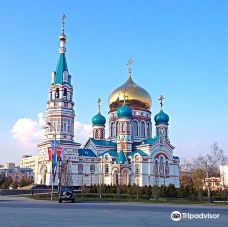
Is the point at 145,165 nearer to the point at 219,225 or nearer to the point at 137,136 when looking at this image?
the point at 137,136

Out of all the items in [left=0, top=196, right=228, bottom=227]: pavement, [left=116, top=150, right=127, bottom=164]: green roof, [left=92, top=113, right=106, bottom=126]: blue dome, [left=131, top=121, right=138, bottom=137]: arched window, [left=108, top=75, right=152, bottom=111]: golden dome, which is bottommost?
[left=0, top=196, right=228, bottom=227]: pavement

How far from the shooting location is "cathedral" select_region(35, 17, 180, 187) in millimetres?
63875

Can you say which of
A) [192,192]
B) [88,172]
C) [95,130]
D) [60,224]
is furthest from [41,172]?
[60,224]

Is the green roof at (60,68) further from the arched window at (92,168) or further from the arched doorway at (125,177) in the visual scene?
the arched doorway at (125,177)

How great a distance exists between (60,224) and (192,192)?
33127mm

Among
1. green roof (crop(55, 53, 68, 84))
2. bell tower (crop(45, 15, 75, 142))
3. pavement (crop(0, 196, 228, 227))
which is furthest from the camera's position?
green roof (crop(55, 53, 68, 84))

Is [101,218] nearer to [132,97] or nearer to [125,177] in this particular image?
[125,177]

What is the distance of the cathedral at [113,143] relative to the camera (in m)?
63.9

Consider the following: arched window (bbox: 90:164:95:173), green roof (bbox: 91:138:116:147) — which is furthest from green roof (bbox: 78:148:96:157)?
green roof (bbox: 91:138:116:147)

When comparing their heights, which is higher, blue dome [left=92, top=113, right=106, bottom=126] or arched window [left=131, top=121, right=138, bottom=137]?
blue dome [left=92, top=113, right=106, bottom=126]

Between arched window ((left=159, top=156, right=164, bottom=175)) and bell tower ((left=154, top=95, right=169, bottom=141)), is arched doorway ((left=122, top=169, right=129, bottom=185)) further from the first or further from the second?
bell tower ((left=154, top=95, right=169, bottom=141))

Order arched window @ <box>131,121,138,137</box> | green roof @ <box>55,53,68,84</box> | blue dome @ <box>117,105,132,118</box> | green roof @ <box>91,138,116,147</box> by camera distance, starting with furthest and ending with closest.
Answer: arched window @ <box>131,121,138,137</box> < green roof @ <box>91,138,116,147</box> < blue dome @ <box>117,105,132,118</box> < green roof @ <box>55,53,68,84</box>

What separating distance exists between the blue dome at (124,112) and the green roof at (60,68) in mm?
12324

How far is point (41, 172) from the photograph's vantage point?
65.0m
